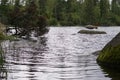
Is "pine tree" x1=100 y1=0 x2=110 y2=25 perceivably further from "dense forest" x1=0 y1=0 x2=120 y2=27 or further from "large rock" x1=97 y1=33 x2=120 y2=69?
"large rock" x1=97 y1=33 x2=120 y2=69

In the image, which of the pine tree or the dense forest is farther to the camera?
the pine tree

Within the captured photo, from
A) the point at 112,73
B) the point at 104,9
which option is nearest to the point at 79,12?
the point at 104,9

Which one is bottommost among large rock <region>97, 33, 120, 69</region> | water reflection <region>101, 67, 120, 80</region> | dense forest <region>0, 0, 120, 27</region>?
dense forest <region>0, 0, 120, 27</region>

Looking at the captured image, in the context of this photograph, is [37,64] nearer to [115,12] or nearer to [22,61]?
[22,61]

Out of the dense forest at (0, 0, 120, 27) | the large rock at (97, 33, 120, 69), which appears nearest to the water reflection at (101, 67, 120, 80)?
the large rock at (97, 33, 120, 69)

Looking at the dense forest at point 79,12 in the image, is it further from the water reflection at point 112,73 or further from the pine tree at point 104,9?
the water reflection at point 112,73

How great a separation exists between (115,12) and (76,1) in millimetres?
18544

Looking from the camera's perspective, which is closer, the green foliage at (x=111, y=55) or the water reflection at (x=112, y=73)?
the water reflection at (x=112, y=73)

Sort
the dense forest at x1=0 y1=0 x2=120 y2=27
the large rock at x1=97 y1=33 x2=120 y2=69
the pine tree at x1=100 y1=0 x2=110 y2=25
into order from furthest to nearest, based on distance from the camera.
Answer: the pine tree at x1=100 y1=0 x2=110 y2=25 < the dense forest at x1=0 y1=0 x2=120 y2=27 < the large rock at x1=97 y1=33 x2=120 y2=69

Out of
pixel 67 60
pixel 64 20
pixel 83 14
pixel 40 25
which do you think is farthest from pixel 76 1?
pixel 67 60

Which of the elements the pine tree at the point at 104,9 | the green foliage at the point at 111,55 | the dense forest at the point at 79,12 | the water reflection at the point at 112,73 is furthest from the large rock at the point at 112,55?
the pine tree at the point at 104,9

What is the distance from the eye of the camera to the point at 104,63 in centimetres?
1909

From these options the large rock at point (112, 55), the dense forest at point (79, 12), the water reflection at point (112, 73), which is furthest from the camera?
the dense forest at point (79, 12)

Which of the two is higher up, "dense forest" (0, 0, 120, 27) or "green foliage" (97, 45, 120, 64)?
"green foliage" (97, 45, 120, 64)
